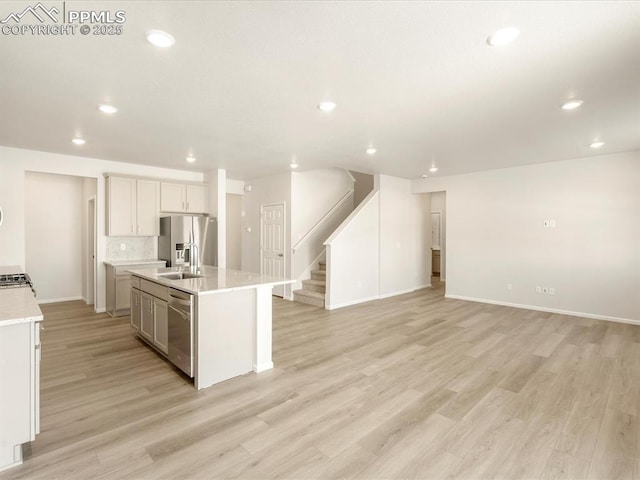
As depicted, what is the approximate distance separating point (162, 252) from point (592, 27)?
6.44m

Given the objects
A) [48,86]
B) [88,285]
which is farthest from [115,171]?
[48,86]

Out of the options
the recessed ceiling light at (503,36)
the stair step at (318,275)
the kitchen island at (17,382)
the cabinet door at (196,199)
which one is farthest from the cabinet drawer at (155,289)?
the stair step at (318,275)

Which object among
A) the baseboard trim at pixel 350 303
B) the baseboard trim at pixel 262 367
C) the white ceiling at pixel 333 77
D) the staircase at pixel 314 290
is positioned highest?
the white ceiling at pixel 333 77

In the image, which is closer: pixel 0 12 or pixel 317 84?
pixel 0 12

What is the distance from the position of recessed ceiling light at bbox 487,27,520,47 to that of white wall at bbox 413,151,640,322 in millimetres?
4734

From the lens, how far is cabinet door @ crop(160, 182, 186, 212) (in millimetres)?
5993

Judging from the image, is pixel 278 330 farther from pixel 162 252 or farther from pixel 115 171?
pixel 115 171

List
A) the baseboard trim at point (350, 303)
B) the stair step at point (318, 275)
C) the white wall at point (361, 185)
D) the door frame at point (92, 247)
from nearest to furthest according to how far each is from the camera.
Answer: the door frame at point (92, 247)
the baseboard trim at point (350, 303)
the stair step at point (318, 275)
the white wall at point (361, 185)

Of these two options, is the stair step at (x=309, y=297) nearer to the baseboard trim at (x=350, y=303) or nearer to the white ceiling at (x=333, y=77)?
the baseboard trim at (x=350, y=303)

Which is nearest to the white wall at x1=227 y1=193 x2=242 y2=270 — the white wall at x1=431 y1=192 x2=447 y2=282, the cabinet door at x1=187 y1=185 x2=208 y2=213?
the cabinet door at x1=187 y1=185 x2=208 y2=213

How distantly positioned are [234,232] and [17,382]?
6.79 meters

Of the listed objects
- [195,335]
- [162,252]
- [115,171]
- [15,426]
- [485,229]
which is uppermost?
[115,171]

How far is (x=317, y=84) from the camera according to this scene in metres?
2.68

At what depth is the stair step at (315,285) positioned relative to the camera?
648cm
